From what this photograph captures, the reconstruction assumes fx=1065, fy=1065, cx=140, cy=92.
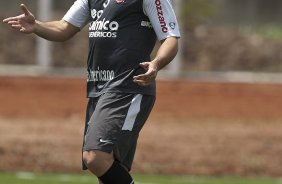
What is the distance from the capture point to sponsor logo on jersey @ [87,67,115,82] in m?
7.37

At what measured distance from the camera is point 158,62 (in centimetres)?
701

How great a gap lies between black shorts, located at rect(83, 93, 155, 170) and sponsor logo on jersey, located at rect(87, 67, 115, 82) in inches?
4.9

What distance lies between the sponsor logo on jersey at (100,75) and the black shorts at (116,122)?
13 centimetres

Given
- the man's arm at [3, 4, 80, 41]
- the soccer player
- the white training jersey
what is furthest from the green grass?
the white training jersey

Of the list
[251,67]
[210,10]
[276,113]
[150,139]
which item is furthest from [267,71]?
[150,139]

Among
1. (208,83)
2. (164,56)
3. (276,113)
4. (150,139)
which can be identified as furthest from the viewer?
(208,83)

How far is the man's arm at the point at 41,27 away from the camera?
7.50 m

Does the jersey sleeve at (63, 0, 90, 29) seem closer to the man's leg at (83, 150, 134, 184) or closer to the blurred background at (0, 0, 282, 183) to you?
the man's leg at (83, 150, 134, 184)

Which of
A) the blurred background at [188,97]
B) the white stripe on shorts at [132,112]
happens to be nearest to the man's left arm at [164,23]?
the white stripe on shorts at [132,112]

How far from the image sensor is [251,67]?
67.1 ft

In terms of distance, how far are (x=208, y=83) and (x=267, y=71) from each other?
1449mm

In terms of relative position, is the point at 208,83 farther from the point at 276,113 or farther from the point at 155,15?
the point at 155,15

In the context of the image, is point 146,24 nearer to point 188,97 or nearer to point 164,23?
Result: point 164,23

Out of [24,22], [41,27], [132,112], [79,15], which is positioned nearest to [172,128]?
[79,15]
